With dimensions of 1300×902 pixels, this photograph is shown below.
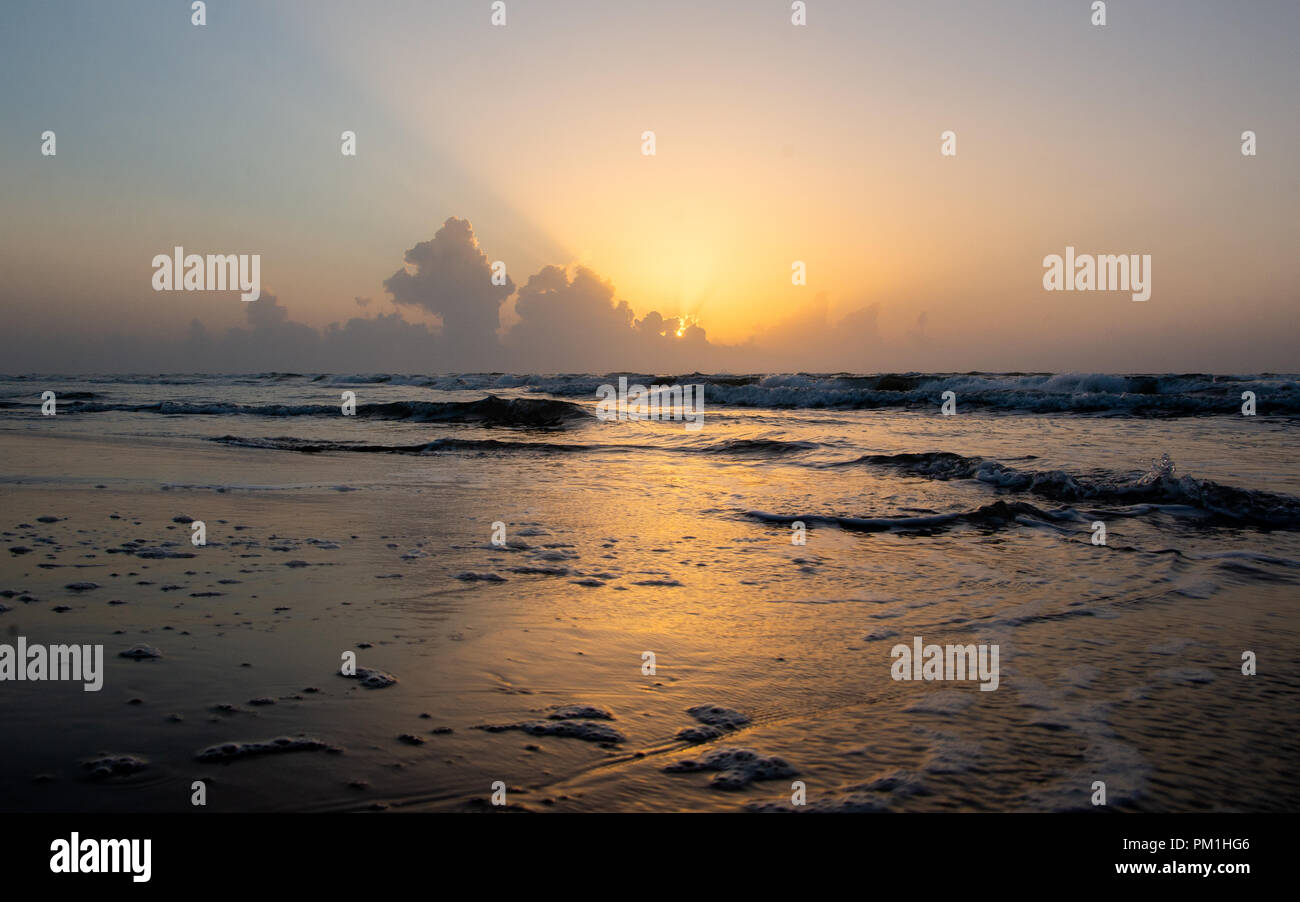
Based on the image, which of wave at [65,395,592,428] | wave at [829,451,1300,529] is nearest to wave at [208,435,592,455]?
wave at [65,395,592,428]

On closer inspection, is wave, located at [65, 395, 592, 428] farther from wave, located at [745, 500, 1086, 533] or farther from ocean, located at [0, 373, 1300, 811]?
wave, located at [745, 500, 1086, 533]

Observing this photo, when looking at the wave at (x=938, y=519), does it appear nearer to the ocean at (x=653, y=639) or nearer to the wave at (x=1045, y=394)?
the ocean at (x=653, y=639)

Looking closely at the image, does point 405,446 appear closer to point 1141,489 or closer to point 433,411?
point 433,411

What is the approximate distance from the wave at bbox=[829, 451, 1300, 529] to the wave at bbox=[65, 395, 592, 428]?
1581 centimetres

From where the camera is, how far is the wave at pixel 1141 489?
8344 mm

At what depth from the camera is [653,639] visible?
4527 millimetres

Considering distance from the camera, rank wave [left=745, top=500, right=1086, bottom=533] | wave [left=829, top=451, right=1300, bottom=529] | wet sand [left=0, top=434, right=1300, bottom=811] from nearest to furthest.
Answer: wet sand [left=0, top=434, right=1300, bottom=811] < wave [left=745, top=500, right=1086, bottom=533] < wave [left=829, top=451, right=1300, bottom=529]

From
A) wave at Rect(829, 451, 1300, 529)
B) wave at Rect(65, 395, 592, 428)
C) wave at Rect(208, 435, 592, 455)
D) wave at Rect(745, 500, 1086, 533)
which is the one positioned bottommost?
wave at Rect(745, 500, 1086, 533)

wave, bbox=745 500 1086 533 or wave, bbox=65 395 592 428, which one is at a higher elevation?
wave, bbox=65 395 592 428

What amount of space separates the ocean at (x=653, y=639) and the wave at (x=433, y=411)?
620 inches

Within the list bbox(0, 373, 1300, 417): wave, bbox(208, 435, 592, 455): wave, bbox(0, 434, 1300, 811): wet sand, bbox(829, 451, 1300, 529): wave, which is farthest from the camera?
bbox(0, 373, 1300, 417): wave

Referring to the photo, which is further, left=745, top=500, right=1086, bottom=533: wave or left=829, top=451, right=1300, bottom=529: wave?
left=829, top=451, right=1300, bottom=529: wave

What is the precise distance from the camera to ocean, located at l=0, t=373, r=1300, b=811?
2.87 m

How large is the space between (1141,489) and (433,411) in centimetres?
2449
